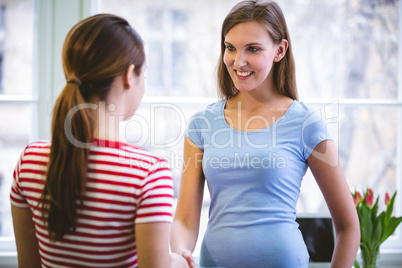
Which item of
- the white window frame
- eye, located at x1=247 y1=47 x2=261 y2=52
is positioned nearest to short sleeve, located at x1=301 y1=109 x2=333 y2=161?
eye, located at x1=247 y1=47 x2=261 y2=52

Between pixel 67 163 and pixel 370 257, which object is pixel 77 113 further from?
pixel 370 257

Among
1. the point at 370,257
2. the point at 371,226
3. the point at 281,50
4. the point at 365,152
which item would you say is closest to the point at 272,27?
the point at 281,50

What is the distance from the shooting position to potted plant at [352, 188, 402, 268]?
1.61m

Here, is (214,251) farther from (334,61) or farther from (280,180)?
(334,61)

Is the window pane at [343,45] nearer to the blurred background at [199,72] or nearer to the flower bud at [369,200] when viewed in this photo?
the blurred background at [199,72]

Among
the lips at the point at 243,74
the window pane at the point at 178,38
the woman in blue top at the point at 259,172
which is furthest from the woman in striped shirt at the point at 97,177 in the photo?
the window pane at the point at 178,38

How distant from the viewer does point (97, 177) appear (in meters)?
0.77

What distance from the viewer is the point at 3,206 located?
193 centimetres

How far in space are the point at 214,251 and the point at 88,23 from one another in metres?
0.76

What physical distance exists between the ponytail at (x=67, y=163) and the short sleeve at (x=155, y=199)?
4.9 inches

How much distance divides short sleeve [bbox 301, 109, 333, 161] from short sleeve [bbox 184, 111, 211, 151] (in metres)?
0.31

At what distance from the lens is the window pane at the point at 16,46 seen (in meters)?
1.86

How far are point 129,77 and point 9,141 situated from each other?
1.37m

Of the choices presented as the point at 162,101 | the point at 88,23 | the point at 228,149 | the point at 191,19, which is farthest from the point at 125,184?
the point at 191,19
